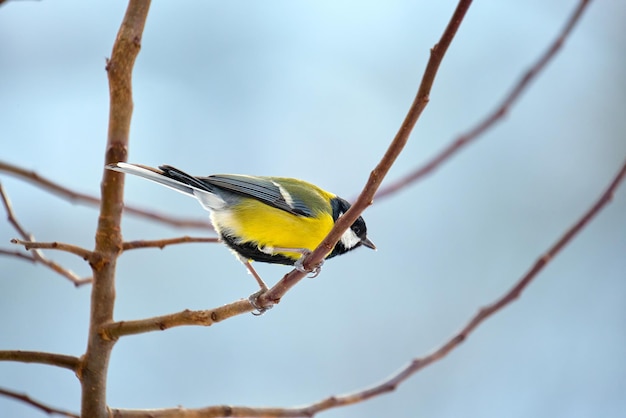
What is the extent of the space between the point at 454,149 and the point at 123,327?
70 centimetres

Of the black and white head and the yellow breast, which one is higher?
the black and white head

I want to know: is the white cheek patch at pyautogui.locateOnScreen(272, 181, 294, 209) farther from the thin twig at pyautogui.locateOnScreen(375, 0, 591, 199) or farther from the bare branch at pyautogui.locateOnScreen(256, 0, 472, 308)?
the bare branch at pyautogui.locateOnScreen(256, 0, 472, 308)

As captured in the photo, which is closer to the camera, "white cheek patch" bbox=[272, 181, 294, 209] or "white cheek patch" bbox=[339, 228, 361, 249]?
"white cheek patch" bbox=[272, 181, 294, 209]

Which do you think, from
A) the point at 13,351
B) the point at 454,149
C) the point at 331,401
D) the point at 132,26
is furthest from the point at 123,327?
the point at 454,149

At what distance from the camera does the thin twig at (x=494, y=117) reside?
1.04 metres

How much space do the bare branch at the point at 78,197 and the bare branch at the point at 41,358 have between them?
36 cm

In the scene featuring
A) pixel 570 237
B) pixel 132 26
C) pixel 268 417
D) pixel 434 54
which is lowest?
pixel 268 417

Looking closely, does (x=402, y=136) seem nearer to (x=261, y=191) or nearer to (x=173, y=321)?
(x=173, y=321)

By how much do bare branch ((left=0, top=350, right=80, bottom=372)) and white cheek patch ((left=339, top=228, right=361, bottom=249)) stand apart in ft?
3.77

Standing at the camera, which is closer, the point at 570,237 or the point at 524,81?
the point at 570,237

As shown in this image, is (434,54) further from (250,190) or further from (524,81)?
(250,190)

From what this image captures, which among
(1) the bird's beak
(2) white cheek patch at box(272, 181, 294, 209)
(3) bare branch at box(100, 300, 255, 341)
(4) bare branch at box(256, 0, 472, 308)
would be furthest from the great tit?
(4) bare branch at box(256, 0, 472, 308)

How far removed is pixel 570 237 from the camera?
3.30 feet

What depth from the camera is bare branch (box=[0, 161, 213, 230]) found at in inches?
48.4
